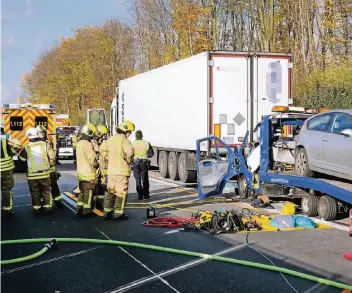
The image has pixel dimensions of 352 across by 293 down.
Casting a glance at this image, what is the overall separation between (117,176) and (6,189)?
2236 mm

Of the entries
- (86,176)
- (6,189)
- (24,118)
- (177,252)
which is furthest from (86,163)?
(24,118)

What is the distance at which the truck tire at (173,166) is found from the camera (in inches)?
712

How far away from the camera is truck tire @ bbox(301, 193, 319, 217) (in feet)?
33.7

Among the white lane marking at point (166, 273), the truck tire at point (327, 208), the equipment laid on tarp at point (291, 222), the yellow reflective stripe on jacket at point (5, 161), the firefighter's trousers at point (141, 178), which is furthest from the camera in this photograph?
the firefighter's trousers at point (141, 178)

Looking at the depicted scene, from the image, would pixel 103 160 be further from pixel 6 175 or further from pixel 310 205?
pixel 310 205

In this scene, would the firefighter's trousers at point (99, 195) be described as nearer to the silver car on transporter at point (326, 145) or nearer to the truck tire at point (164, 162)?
the silver car on transporter at point (326, 145)

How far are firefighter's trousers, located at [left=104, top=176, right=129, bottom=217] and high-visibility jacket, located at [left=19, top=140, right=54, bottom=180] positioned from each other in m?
1.56

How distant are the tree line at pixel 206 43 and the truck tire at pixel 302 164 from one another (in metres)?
10.1

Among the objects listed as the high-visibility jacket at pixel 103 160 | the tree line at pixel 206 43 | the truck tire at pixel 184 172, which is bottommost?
the truck tire at pixel 184 172

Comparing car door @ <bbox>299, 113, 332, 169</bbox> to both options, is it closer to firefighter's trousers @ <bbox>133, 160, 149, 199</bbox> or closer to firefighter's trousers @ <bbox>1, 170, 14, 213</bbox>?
firefighter's trousers @ <bbox>133, 160, 149, 199</bbox>

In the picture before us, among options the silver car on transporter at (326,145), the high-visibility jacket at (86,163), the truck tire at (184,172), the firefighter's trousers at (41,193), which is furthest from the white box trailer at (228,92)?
the firefighter's trousers at (41,193)

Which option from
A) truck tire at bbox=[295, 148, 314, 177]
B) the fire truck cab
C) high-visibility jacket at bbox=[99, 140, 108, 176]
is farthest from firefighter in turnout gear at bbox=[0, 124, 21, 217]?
the fire truck cab

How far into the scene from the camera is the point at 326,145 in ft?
32.6

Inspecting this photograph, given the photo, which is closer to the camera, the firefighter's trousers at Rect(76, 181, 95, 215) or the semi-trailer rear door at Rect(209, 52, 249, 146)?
the firefighter's trousers at Rect(76, 181, 95, 215)
